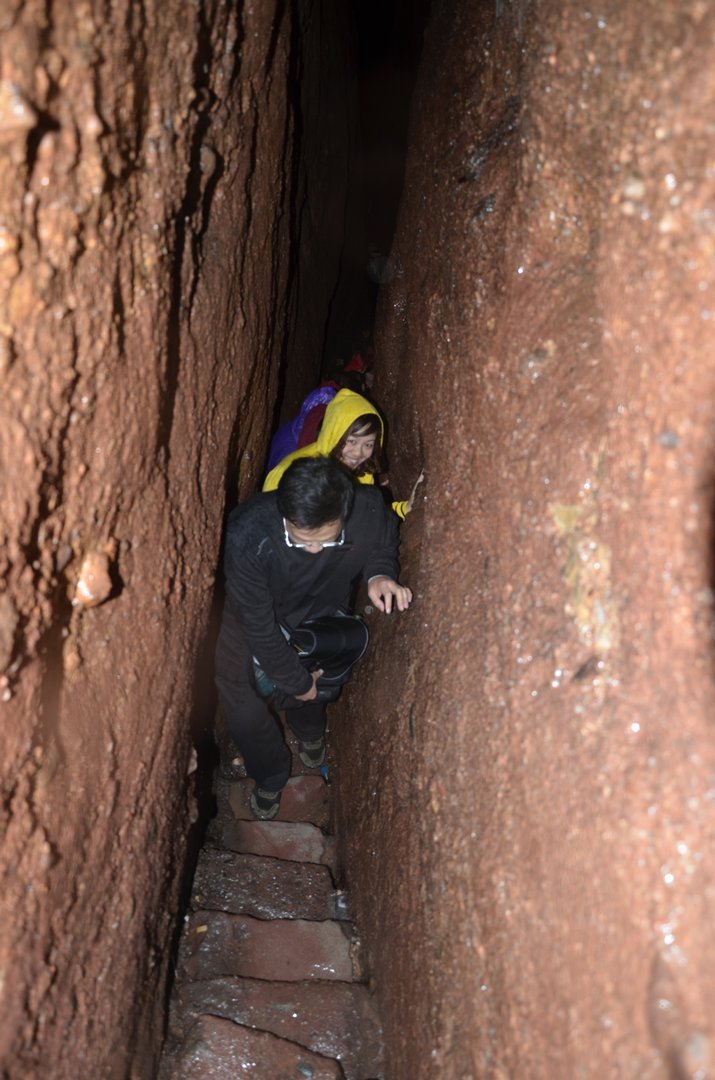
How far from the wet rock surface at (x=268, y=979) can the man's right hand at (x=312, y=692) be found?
0.84 meters

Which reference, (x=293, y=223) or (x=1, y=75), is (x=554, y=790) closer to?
(x=1, y=75)

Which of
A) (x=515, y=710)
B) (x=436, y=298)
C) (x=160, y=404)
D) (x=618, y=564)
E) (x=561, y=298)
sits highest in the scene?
(x=436, y=298)

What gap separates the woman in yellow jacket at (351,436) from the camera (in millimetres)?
3865

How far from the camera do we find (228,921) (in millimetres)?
3459

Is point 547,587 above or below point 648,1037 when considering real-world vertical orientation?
above

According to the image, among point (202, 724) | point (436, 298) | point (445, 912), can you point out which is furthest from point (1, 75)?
point (202, 724)

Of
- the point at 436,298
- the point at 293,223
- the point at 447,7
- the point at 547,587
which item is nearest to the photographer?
the point at 547,587

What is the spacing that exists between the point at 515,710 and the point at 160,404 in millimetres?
1359

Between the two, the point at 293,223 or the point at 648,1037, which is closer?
the point at 648,1037

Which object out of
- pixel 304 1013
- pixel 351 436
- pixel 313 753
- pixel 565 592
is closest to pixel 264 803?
pixel 313 753

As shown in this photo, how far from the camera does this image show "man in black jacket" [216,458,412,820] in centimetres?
309

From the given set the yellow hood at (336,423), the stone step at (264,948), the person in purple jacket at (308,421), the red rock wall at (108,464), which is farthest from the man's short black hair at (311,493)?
the stone step at (264,948)

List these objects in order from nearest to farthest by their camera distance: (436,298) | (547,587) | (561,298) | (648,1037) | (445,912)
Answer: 1. (648,1037)
2. (547,587)
3. (561,298)
4. (445,912)
5. (436,298)

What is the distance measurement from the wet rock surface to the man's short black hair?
181 cm
